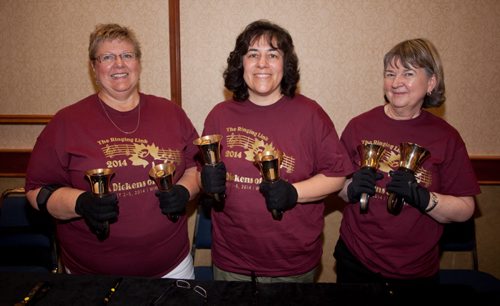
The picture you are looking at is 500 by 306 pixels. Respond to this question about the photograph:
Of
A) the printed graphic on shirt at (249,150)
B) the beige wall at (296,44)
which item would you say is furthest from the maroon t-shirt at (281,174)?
the beige wall at (296,44)

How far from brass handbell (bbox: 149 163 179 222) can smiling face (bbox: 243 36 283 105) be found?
641mm

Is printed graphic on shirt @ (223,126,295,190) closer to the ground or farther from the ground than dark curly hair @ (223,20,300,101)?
closer to the ground

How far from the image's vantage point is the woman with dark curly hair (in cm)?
179

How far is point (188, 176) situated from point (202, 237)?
2.80 ft

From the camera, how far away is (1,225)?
2443 millimetres

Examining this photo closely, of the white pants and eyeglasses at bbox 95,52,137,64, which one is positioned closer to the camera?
eyeglasses at bbox 95,52,137,64

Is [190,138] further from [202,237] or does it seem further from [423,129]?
[423,129]

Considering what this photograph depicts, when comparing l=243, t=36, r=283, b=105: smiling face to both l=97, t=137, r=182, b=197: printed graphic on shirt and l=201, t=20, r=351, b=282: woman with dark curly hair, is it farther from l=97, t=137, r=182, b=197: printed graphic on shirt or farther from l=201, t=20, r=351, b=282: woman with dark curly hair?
l=97, t=137, r=182, b=197: printed graphic on shirt

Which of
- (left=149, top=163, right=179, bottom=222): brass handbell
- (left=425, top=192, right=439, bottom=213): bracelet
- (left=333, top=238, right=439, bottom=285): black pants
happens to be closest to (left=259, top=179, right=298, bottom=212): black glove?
(left=149, top=163, right=179, bottom=222): brass handbell

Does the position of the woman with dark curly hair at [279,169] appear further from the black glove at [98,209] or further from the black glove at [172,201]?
the black glove at [98,209]

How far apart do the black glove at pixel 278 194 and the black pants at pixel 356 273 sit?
24.6 inches

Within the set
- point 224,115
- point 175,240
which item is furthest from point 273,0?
point 175,240

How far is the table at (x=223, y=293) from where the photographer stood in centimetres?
134

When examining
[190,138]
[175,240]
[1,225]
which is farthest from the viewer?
[1,225]
